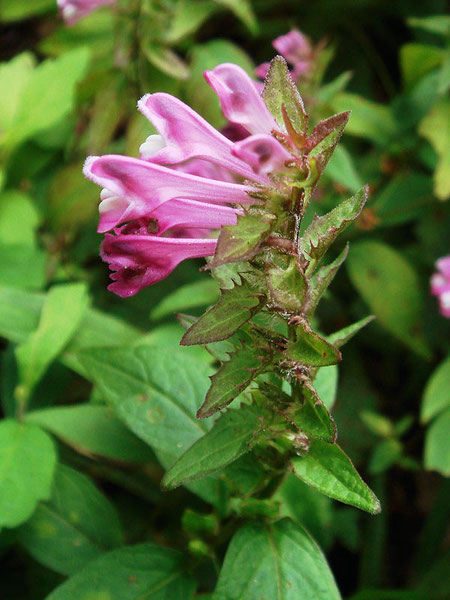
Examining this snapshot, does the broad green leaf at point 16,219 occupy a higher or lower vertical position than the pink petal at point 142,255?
lower

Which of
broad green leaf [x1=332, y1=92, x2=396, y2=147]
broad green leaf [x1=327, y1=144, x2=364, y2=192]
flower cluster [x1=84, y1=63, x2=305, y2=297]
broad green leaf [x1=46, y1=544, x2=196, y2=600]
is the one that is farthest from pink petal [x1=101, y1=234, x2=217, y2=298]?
broad green leaf [x1=332, y1=92, x2=396, y2=147]

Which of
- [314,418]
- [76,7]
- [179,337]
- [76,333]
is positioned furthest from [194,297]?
[76,7]

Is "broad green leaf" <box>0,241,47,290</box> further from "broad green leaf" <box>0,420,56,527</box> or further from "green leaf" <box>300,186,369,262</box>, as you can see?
"green leaf" <box>300,186,369,262</box>

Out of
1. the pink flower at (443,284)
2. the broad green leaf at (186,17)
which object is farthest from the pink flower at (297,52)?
the pink flower at (443,284)

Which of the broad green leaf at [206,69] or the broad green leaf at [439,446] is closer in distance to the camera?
the broad green leaf at [439,446]

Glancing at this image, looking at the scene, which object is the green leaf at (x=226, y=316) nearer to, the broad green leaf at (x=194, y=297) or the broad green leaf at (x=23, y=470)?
the broad green leaf at (x=23, y=470)

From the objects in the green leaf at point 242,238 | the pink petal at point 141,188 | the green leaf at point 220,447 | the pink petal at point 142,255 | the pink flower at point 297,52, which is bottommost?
the pink flower at point 297,52

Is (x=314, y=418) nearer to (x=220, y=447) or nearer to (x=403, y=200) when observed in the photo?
(x=220, y=447)
